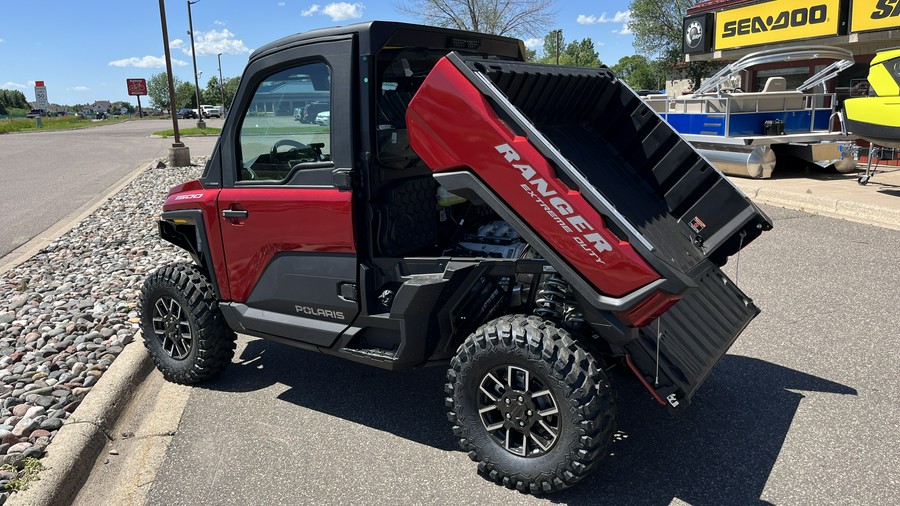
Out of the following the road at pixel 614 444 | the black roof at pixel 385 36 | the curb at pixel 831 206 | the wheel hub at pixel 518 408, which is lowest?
the road at pixel 614 444

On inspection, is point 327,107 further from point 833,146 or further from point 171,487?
point 833,146

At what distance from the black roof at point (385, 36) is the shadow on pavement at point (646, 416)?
2.10 meters

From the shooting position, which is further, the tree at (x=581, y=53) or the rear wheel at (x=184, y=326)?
the tree at (x=581, y=53)

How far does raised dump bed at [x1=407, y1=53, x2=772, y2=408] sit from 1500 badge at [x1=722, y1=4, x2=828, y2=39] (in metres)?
17.9

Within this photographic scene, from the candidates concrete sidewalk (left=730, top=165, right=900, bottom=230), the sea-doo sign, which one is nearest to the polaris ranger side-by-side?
concrete sidewalk (left=730, top=165, right=900, bottom=230)

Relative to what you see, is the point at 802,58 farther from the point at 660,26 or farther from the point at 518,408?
the point at 660,26

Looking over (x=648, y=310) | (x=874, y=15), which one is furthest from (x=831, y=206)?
(x=874, y=15)

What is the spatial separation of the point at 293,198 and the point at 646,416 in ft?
7.75

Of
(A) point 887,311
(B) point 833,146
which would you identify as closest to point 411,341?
(A) point 887,311

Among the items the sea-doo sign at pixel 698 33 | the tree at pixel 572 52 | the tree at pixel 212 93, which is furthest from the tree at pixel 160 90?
the sea-doo sign at pixel 698 33

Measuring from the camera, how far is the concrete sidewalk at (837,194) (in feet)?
29.7

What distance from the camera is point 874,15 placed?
56.5 ft

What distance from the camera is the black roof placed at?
350 cm

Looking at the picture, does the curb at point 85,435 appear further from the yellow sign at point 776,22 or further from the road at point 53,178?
the yellow sign at point 776,22
